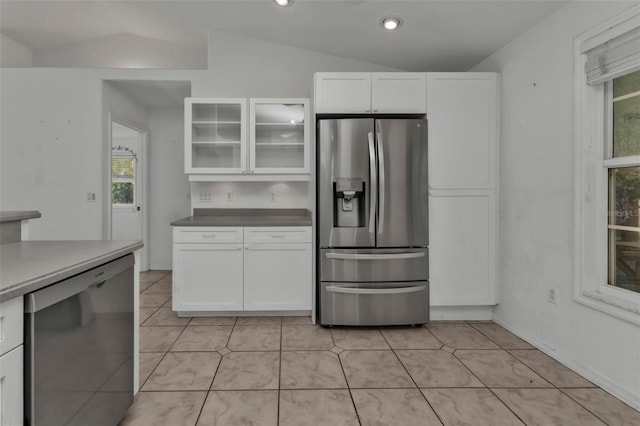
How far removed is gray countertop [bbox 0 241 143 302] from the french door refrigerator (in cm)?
157

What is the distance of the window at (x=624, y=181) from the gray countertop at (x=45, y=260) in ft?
8.83

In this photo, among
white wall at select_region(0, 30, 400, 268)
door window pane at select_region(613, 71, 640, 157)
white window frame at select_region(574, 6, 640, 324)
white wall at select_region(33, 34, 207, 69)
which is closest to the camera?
door window pane at select_region(613, 71, 640, 157)

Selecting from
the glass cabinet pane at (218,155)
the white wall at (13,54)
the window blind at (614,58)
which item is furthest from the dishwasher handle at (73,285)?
the white wall at (13,54)

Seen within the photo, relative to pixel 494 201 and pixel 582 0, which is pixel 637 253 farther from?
pixel 582 0

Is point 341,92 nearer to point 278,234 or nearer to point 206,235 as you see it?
point 278,234

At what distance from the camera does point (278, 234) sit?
309 centimetres

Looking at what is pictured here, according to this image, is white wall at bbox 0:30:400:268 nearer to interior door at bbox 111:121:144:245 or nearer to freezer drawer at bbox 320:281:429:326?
interior door at bbox 111:121:144:245

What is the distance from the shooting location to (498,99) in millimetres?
2965

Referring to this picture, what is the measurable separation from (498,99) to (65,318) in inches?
128

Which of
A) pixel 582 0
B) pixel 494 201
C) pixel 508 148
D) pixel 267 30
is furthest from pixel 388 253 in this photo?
pixel 267 30

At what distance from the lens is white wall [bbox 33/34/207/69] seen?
4324 millimetres

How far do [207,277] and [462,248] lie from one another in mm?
2232

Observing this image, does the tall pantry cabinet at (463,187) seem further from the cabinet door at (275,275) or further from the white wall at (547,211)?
the cabinet door at (275,275)

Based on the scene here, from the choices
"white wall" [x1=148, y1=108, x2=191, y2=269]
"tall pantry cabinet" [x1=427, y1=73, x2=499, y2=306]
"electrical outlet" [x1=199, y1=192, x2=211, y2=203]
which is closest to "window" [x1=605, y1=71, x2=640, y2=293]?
"tall pantry cabinet" [x1=427, y1=73, x2=499, y2=306]
